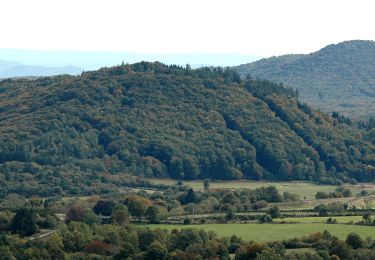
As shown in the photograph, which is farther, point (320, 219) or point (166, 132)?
point (166, 132)

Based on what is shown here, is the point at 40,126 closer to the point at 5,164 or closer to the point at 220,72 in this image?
the point at 5,164

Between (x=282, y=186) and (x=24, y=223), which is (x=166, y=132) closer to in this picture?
(x=282, y=186)

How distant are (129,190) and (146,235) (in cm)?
3793

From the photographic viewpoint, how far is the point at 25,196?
99500 millimetres

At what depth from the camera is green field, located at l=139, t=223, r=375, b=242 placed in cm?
6756

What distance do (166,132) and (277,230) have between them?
184 feet

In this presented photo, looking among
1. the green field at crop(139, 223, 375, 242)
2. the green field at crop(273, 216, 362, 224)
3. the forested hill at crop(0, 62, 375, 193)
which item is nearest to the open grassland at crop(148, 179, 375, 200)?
the forested hill at crop(0, 62, 375, 193)

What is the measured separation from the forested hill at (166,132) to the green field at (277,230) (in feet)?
106

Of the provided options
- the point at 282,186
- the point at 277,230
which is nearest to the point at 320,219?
the point at 277,230

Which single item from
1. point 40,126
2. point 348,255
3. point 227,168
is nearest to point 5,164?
point 40,126

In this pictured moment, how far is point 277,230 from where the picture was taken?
7056cm

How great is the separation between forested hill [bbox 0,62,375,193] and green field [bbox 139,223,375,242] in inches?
1277

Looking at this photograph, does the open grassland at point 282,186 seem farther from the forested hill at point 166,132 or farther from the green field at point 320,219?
the green field at point 320,219

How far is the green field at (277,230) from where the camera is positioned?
222 ft
